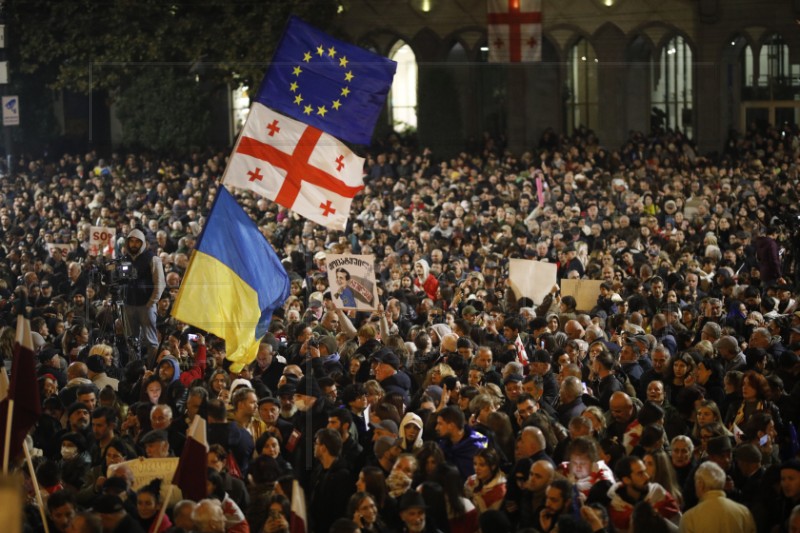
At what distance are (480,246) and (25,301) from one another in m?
6.78

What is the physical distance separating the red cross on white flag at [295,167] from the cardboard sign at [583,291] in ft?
13.3

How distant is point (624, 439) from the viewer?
8.70 metres

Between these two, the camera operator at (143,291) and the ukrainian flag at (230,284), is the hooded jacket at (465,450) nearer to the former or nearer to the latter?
the ukrainian flag at (230,284)

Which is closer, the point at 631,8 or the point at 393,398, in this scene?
the point at 393,398

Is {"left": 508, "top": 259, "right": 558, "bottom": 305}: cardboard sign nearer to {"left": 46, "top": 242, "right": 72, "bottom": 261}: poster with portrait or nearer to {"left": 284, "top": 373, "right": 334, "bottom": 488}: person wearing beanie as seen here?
{"left": 284, "top": 373, "right": 334, "bottom": 488}: person wearing beanie

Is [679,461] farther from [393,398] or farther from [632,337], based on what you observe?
[632,337]

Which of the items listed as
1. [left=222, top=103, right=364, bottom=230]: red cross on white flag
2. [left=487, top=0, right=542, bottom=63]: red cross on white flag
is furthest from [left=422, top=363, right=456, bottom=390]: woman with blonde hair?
[left=487, top=0, right=542, bottom=63]: red cross on white flag

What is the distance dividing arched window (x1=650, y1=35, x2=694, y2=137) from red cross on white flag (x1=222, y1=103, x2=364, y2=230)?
24430mm

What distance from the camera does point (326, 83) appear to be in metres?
11.3

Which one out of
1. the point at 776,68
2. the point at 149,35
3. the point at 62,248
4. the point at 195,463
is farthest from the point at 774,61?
the point at 195,463

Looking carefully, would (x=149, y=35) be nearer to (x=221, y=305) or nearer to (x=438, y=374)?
(x=221, y=305)

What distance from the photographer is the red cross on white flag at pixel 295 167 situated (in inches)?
436

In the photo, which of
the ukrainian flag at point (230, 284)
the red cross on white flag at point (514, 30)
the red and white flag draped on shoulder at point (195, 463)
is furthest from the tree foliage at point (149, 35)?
the red and white flag draped on shoulder at point (195, 463)

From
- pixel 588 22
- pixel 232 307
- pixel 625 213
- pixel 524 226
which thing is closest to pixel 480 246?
pixel 524 226
